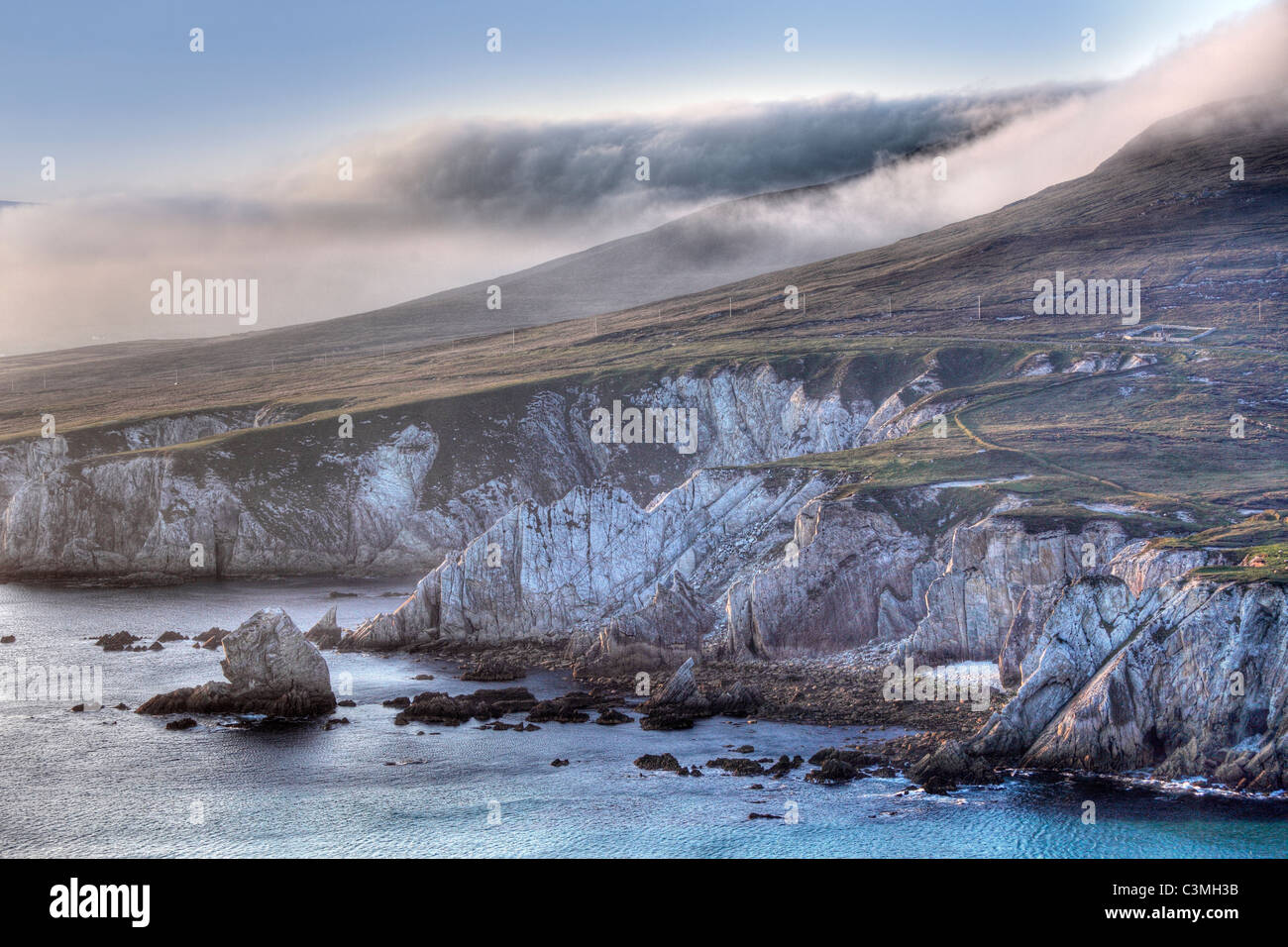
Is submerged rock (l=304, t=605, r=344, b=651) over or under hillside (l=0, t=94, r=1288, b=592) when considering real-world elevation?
under

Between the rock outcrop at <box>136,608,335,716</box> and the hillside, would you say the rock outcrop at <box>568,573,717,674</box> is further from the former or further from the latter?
the hillside

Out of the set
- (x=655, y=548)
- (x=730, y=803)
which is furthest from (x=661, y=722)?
(x=655, y=548)

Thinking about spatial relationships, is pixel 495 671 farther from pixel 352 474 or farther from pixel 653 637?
pixel 352 474

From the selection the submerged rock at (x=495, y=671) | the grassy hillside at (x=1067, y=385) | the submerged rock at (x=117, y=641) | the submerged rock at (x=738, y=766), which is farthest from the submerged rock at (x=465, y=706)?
the submerged rock at (x=117, y=641)

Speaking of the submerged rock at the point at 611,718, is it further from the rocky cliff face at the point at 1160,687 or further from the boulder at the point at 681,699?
the rocky cliff face at the point at 1160,687

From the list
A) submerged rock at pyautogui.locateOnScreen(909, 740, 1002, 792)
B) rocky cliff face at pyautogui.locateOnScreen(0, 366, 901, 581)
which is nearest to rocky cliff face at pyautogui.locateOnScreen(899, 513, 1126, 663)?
submerged rock at pyautogui.locateOnScreen(909, 740, 1002, 792)

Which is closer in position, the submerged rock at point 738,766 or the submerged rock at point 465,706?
the submerged rock at point 738,766
